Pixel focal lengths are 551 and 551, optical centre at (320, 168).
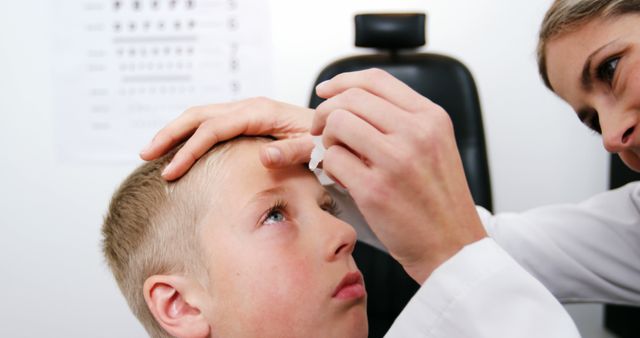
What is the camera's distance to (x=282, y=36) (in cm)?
195

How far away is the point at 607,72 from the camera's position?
100 centimetres

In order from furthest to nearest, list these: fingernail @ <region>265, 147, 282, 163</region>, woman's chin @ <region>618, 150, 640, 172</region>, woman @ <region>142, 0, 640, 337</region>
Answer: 1. woman's chin @ <region>618, 150, 640, 172</region>
2. fingernail @ <region>265, 147, 282, 163</region>
3. woman @ <region>142, 0, 640, 337</region>

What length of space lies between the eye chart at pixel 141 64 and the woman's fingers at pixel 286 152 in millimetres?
1133

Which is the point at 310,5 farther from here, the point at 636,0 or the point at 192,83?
the point at 636,0

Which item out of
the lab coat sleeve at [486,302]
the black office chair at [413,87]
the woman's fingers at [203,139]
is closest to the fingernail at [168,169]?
the woman's fingers at [203,139]

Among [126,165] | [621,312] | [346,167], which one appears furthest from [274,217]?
[621,312]

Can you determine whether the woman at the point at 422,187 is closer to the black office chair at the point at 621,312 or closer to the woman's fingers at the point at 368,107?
the woman's fingers at the point at 368,107

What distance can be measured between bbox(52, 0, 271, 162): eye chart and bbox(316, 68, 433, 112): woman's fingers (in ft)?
4.31

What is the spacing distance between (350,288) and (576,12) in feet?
2.10

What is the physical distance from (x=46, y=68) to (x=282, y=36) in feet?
2.98

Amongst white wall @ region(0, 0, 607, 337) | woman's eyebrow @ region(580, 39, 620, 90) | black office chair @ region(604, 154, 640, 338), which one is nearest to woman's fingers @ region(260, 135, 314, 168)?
woman's eyebrow @ region(580, 39, 620, 90)

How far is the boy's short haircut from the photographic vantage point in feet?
3.06

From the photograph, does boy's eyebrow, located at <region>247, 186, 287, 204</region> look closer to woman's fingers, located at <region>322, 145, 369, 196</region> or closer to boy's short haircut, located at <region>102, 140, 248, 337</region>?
boy's short haircut, located at <region>102, 140, 248, 337</region>

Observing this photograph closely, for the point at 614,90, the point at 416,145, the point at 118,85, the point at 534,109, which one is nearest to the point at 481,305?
the point at 416,145
